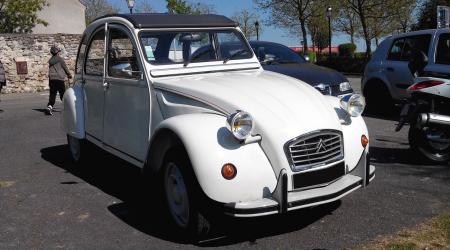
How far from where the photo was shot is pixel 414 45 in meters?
9.91

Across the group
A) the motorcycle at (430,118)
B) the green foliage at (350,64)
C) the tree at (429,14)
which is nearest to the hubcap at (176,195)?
the motorcycle at (430,118)

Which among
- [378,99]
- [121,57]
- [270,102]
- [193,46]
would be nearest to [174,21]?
[193,46]

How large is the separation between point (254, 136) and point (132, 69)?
6.24 ft

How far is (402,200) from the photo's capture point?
16.6 ft

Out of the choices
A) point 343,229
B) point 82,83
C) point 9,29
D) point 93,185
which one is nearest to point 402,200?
point 343,229

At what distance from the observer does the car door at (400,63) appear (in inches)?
392

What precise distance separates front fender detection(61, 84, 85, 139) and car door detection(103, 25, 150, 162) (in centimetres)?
85

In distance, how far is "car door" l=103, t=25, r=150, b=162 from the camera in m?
5.02

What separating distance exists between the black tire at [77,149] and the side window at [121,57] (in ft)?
5.07

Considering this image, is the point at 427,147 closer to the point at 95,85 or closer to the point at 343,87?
the point at 343,87

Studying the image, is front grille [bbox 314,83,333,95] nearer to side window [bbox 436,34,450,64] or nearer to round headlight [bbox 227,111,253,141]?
side window [bbox 436,34,450,64]

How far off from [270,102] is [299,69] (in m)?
5.53

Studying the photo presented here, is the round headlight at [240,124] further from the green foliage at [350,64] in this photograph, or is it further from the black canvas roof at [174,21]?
the green foliage at [350,64]

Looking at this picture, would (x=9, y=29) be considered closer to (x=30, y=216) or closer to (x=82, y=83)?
(x=82, y=83)
